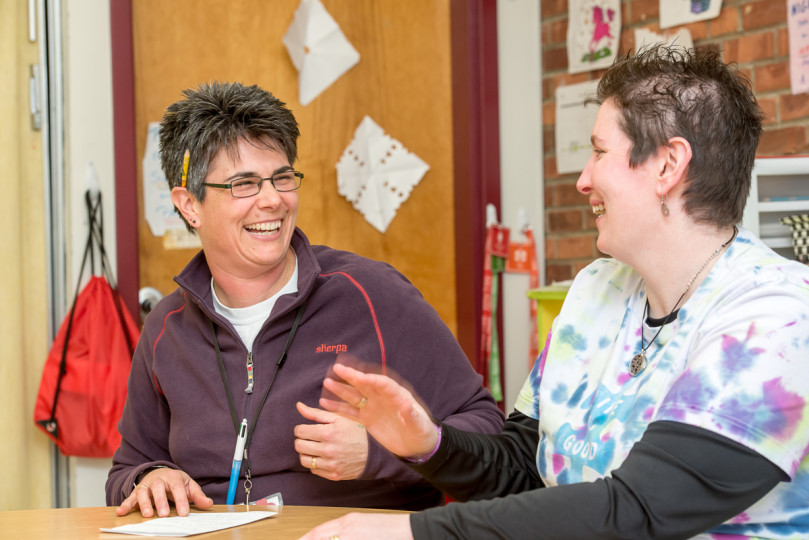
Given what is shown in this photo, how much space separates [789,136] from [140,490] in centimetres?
208

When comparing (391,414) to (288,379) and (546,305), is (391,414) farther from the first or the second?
(546,305)

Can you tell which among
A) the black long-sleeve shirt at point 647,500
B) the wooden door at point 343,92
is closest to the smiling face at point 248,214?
the black long-sleeve shirt at point 647,500

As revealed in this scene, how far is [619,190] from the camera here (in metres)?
1.20

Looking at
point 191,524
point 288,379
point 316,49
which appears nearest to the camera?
point 191,524

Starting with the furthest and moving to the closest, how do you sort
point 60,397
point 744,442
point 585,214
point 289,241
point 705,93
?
point 585,214
point 60,397
point 289,241
point 705,93
point 744,442

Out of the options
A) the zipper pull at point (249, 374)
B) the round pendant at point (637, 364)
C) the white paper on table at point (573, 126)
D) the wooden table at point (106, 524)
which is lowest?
the wooden table at point (106, 524)

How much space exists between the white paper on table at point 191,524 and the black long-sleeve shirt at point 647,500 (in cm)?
42

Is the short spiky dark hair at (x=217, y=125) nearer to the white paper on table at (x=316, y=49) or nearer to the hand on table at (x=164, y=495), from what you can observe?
the hand on table at (x=164, y=495)

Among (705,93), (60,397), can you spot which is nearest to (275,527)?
(705,93)

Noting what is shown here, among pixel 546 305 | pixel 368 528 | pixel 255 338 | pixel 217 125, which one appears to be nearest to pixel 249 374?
pixel 255 338

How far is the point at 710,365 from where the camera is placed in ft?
3.28

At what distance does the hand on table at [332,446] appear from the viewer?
4.67 ft

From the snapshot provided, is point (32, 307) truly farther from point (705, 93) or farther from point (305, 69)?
point (705, 93)

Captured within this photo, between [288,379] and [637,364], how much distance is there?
0.76 metres
